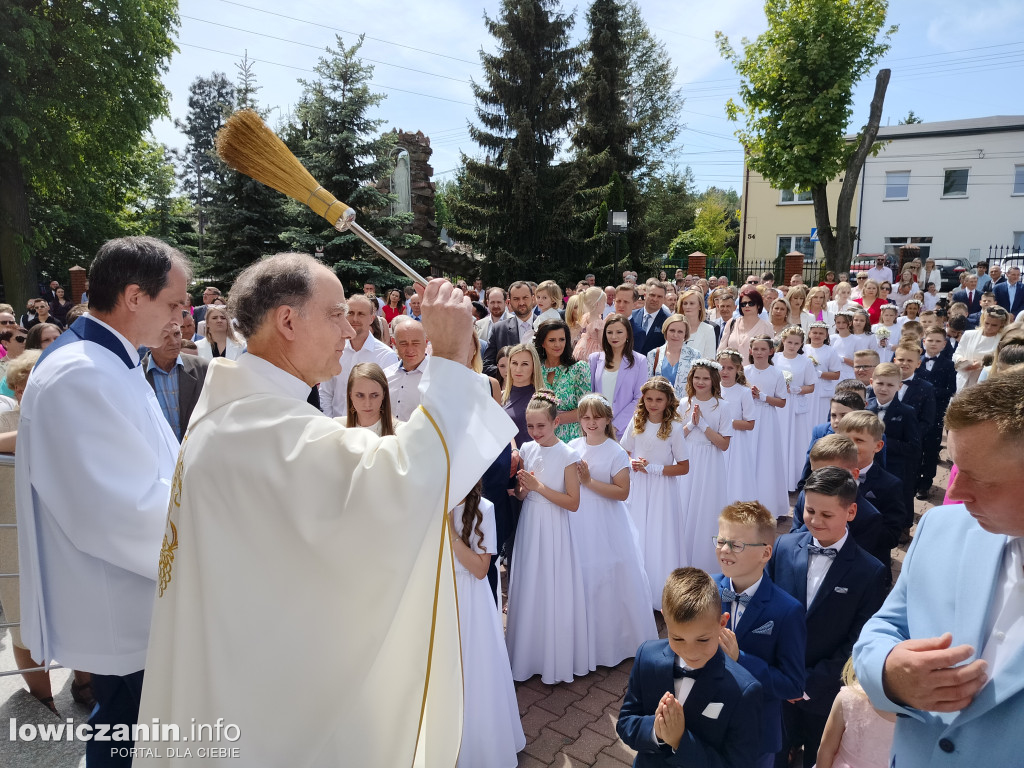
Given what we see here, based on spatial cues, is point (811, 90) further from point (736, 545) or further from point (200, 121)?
point (200, 121)

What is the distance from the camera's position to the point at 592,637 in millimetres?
4332

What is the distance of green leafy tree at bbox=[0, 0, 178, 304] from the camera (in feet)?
60.2

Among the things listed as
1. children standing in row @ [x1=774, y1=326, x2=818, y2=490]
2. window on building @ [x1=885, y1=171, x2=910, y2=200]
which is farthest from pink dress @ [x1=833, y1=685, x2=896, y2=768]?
window on building @ [x1=885, y1=171, x2=910, y2=200]

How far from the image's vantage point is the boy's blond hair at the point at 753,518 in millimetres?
2956

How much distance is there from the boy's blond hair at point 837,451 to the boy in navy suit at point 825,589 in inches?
25.1

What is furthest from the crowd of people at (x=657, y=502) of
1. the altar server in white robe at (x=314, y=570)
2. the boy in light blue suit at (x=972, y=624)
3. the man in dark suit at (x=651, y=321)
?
the boy in light blue suit at (x=972, y=624)

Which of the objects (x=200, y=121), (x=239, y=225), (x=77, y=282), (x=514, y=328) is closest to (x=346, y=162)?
(x=239, y=225)

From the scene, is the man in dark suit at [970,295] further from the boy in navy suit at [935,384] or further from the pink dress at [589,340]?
the pink dress at [589,340]

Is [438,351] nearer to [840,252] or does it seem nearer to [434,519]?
[434,519]

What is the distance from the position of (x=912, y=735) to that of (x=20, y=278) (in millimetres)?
24553

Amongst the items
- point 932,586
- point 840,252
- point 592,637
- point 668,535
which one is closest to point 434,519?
point 932,586

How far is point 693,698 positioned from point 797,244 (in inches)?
1439

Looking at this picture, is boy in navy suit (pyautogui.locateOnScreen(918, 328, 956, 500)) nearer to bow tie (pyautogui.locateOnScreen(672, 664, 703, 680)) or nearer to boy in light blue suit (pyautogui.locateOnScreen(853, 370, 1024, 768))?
bow tie (pyautogui.locateOnScreen(672, 664, 703, 680))

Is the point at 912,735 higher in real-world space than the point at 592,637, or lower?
higher
